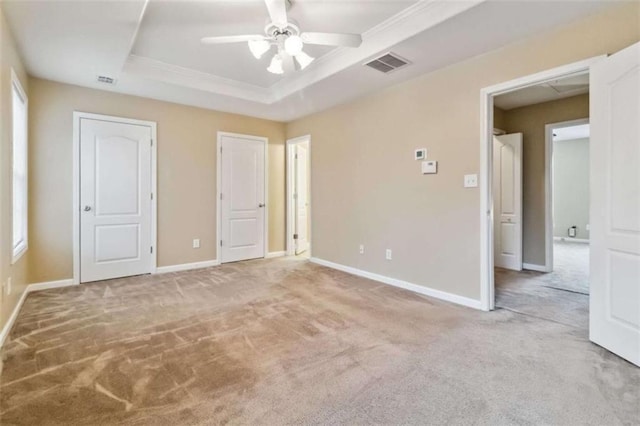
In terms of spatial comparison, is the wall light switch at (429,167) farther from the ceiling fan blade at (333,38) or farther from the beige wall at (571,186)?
the beige wall at (571,186)

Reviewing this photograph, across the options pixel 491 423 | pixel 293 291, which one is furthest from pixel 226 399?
pixel 293 291

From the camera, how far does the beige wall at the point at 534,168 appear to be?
477cm

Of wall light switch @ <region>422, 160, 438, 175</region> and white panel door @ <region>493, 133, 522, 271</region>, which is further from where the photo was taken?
white panel door @ <region>493, 133, 522, 271</region>

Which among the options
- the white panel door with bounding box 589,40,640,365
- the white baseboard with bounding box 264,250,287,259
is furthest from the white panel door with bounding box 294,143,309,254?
the white panel door with bounding box 589,40,640,365

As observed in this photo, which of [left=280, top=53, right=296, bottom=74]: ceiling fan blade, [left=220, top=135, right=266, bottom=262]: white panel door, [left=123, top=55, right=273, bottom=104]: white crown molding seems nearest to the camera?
[left=280, top=53, right=296, bottom=74]: ceiling fan blade

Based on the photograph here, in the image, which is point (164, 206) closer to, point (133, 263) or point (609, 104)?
point (133, 263)

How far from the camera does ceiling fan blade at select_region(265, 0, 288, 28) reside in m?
2.18

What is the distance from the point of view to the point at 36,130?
148 inches

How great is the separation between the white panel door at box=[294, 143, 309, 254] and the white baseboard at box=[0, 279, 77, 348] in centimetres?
363

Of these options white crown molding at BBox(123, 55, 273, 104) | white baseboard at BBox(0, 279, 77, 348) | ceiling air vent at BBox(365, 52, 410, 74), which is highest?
white crown molding at BBox(123, 55, 273, 104)

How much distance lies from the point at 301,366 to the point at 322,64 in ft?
10.5

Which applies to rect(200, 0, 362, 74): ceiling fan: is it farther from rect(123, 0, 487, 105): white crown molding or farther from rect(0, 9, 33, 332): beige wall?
rect(0, 9, 33, 332): beige wall

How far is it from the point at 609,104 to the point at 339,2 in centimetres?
215

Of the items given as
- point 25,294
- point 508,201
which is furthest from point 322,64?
point 25,294
